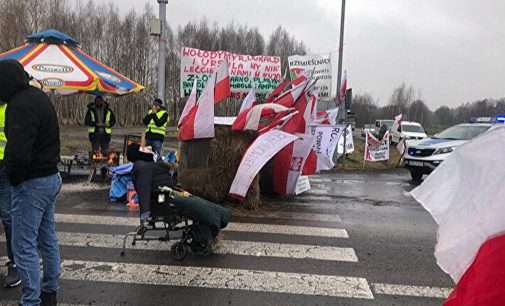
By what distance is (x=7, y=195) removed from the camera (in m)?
4.26

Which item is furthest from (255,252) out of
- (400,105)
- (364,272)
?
(400,105)

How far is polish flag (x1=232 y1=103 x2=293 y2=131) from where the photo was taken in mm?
8047

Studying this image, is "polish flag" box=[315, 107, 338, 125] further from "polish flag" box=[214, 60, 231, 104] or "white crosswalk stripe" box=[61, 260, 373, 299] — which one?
"white crosswalk stripe" box=[61, 260, 373, 299]

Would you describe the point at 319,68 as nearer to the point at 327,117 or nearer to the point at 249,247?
the point at 327,117

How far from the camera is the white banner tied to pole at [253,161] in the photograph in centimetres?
722

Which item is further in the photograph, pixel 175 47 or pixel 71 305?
pixel 175 47

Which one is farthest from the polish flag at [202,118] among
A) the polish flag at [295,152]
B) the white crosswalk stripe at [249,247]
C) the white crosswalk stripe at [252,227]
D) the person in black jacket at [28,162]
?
the person in black jacket at [28,162]

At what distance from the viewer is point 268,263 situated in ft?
16.9

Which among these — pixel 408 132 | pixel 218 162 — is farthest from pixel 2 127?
pixel 408 132

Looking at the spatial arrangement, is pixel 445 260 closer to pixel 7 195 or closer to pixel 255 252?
pixel 255 252

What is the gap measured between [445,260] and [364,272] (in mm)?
2975

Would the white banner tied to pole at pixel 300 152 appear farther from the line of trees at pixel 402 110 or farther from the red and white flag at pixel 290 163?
the line of trees at pixel 402 110

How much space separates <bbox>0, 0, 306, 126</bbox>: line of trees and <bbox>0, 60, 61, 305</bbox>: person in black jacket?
30400mm

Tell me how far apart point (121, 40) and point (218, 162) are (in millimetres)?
39854
